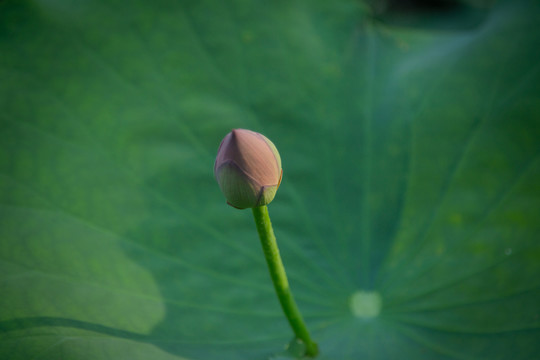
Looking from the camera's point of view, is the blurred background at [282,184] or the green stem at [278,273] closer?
the green stem at [278,273]

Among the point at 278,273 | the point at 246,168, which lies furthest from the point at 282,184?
the point at 246,168

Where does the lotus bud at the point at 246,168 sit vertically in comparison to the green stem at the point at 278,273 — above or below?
above

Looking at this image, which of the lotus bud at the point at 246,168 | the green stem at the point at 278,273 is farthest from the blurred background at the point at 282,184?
the lotus bud at the point at 246,168

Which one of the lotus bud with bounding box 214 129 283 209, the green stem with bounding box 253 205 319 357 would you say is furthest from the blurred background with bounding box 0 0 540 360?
the lotus bud with bounding box 214 129 283 209

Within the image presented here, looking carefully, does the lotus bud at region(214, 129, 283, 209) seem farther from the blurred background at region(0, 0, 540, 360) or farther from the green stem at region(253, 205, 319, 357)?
the blurred background at region(0, 0, 540, 360)

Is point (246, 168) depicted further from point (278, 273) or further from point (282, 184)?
point (282, 184)

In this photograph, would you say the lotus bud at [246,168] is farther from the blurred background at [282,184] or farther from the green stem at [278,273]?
the blurred background at [282,184]
